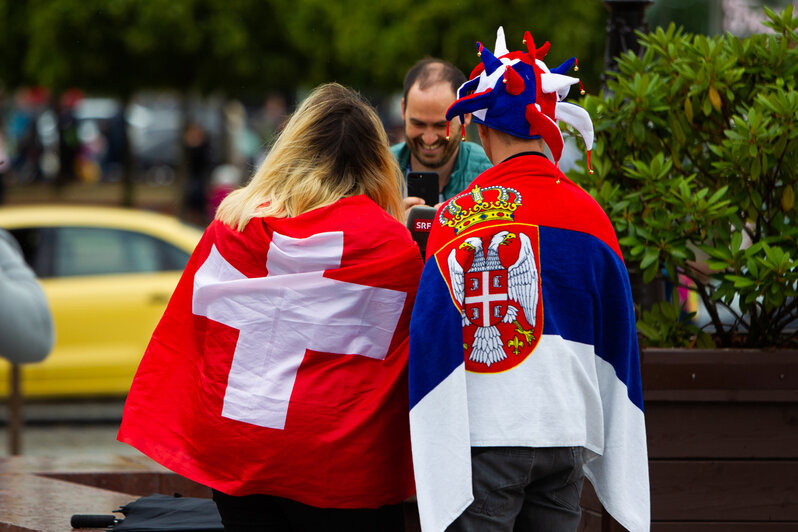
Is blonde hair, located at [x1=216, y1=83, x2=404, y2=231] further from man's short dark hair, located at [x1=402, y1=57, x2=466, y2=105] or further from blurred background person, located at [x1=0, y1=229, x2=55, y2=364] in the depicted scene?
blurred background person, located at [x1=0, y1=229, x2=55, y2=364]

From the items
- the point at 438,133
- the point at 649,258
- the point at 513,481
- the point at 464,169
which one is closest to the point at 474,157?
the point at 464,169

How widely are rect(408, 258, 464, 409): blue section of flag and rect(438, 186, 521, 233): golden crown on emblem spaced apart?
0.13 meters

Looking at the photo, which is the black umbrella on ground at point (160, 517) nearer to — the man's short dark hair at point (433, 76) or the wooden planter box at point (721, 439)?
the wooden planter box at point (721, 439)

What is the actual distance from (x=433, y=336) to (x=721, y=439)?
1.66 m

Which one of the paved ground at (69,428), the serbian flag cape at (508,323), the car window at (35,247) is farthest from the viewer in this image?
the car window at (35,247)

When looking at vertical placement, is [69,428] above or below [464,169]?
below

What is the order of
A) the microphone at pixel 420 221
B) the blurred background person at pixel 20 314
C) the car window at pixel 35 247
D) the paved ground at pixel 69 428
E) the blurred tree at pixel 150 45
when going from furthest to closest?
the blurred tree at pixel 150 45
the car window at pixel 35 247
the paved ground at pixel 69 428
the blurred background person at pixel 20 314
the microphone at pixel 420 221

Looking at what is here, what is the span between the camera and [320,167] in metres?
3.41

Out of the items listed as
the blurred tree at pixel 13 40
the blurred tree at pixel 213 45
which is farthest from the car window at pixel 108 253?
the blurred tree at pixel 13 40

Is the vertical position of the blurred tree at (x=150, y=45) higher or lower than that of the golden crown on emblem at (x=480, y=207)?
higher

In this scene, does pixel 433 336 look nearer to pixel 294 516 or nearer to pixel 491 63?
pixel 294 516

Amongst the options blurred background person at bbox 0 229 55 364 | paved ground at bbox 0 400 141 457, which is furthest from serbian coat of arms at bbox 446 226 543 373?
paved ground at bbox 0 400 141 457

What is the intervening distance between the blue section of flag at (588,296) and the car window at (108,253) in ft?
25.1

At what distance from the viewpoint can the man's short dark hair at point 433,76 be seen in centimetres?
466
